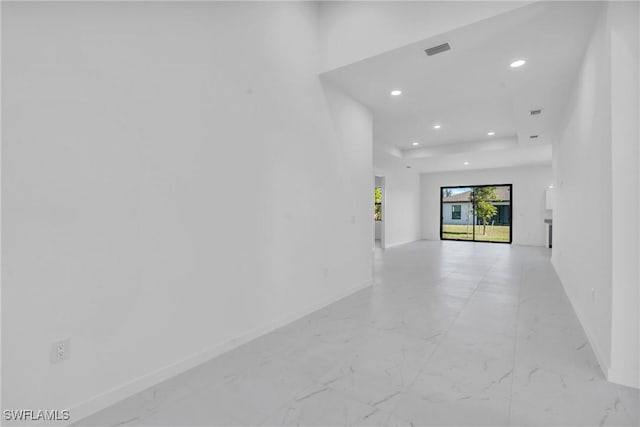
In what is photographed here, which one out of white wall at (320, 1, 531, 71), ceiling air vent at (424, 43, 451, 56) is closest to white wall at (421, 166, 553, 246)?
ceiling air vent at (424, 43, 451, 56)

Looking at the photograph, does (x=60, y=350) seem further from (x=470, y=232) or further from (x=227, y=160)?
(x=470, y=232)

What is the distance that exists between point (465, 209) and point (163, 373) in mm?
12795

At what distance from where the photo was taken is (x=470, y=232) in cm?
1276

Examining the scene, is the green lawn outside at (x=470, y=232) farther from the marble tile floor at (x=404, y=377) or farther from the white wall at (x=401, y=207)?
the marble tile floor at (x=404, y=377)

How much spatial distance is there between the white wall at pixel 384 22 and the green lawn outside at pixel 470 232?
34.5ft

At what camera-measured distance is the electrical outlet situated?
160cm

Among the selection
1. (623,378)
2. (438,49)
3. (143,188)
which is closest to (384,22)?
(438,49)

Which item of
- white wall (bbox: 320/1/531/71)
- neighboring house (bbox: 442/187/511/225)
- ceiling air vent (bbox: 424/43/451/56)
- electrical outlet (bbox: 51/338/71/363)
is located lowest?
electrical outlet (bbox: 51/338/71/363)

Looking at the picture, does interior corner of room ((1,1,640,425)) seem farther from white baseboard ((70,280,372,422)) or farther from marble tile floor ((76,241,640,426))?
marble tile floor ((76,241,640,426))

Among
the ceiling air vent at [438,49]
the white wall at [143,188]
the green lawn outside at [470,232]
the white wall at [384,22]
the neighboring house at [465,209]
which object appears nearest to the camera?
the white wall at [143,188]

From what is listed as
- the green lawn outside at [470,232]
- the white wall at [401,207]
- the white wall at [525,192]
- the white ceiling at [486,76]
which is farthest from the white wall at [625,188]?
the green lawn outside at [470,232]

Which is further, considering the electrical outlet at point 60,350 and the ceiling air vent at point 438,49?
the ceiling air vent at point 438,49

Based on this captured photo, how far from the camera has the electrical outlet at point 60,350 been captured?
5.24 ft

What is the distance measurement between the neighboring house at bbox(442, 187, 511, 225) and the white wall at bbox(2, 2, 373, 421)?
35.1 feet
